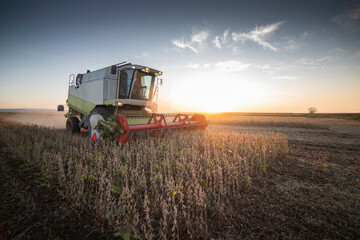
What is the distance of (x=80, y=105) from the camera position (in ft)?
24.8

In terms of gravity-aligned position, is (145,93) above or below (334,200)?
above

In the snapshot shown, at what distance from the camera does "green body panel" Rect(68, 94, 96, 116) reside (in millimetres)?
6863

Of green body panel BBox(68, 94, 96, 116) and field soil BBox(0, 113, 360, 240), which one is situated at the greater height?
green body panel BBox(68, 94, 96, 116)

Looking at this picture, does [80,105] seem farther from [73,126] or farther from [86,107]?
[73,126]

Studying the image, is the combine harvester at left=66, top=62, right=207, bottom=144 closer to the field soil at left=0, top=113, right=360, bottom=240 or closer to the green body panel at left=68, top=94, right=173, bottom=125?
the green body panel at left=68, top=94, right=173, bottom=125

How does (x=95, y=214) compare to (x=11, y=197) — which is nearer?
(x=95, y=214)

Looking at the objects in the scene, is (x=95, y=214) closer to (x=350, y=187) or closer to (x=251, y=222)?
(x=251, y=222)

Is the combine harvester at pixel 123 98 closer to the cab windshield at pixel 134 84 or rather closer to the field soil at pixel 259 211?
the cab windshield at pixel 134 84

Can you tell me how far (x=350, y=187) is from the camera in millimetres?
2643

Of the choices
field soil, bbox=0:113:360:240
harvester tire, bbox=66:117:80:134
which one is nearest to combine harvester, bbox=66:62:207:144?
harvester tire, bbox=66:117:80:134

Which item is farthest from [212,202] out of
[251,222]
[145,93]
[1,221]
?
[145,93]

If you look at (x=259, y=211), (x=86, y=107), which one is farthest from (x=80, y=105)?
(x=259, y=211)

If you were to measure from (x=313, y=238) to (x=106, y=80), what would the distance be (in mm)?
7149

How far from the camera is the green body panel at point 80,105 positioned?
22.5 feet
